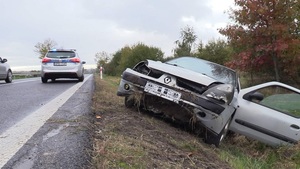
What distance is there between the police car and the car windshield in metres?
8.06

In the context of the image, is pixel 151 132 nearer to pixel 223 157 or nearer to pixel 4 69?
pixel 223 157

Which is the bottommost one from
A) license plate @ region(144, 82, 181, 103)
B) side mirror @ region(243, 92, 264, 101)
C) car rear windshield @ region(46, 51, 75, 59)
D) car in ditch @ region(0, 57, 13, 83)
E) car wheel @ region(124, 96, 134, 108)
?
car in ditch @ region(0, 57, 13, 83)

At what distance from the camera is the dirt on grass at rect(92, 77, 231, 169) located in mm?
2894

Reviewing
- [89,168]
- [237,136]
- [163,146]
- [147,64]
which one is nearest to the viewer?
[89,168]

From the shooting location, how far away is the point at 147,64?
551cm

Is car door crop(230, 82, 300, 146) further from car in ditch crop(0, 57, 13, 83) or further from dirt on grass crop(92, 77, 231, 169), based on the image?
car in ditch crop(0, 57, 13, 83)

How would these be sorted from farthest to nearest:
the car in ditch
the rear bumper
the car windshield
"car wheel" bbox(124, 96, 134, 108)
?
the car in ditch → the rear bumper → the car windshield → "car wheel" bbox(124, 96, 134, 108)

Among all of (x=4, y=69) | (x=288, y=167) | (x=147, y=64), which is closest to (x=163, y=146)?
(x=147, y=64)

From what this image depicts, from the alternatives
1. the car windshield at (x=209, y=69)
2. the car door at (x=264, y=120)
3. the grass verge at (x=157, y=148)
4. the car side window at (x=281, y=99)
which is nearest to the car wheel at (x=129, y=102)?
the grass verge at (x=157, y=148)

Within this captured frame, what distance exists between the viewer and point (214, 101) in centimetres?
468

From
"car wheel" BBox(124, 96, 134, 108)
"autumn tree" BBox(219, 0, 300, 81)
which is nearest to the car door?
"car wheel" BBox(124, 96, 134, 108)

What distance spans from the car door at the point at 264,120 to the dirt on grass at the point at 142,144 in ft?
2.80

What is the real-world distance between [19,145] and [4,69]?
44.4 ft

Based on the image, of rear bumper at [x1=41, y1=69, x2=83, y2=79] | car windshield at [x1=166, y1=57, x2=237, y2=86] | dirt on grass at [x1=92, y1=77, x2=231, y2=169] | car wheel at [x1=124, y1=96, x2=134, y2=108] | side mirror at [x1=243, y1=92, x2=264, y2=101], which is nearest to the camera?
dirt on grass at [x1=92, y1=77, x2=231, y2=169]
